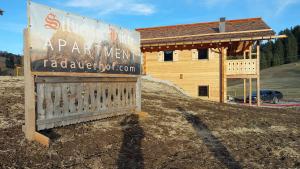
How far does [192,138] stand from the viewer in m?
7.80

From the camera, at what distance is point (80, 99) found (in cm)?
730

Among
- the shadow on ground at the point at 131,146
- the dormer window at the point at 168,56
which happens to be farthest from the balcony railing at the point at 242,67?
the shadow on ground at the point at 131,146

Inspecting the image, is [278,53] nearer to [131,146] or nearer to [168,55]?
[168,55]

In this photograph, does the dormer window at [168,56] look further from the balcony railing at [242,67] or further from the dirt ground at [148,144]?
the dirt ground at [148,144]

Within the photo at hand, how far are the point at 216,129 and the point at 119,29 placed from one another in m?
4.32

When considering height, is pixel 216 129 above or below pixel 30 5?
below

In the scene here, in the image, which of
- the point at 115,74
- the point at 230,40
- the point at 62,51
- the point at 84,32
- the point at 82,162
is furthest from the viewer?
the point at 230,40

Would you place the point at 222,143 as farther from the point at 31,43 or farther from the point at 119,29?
the point at 31,43

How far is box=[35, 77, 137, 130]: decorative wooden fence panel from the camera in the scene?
6273mm

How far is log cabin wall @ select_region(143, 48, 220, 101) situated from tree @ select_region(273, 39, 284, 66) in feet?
336

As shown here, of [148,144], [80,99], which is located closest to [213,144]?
[148,144]

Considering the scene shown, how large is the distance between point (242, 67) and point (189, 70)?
4.33m

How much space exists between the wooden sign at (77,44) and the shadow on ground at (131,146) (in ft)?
5.34

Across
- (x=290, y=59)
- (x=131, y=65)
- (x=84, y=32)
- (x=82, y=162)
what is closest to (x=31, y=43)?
(x=84, y=32)
